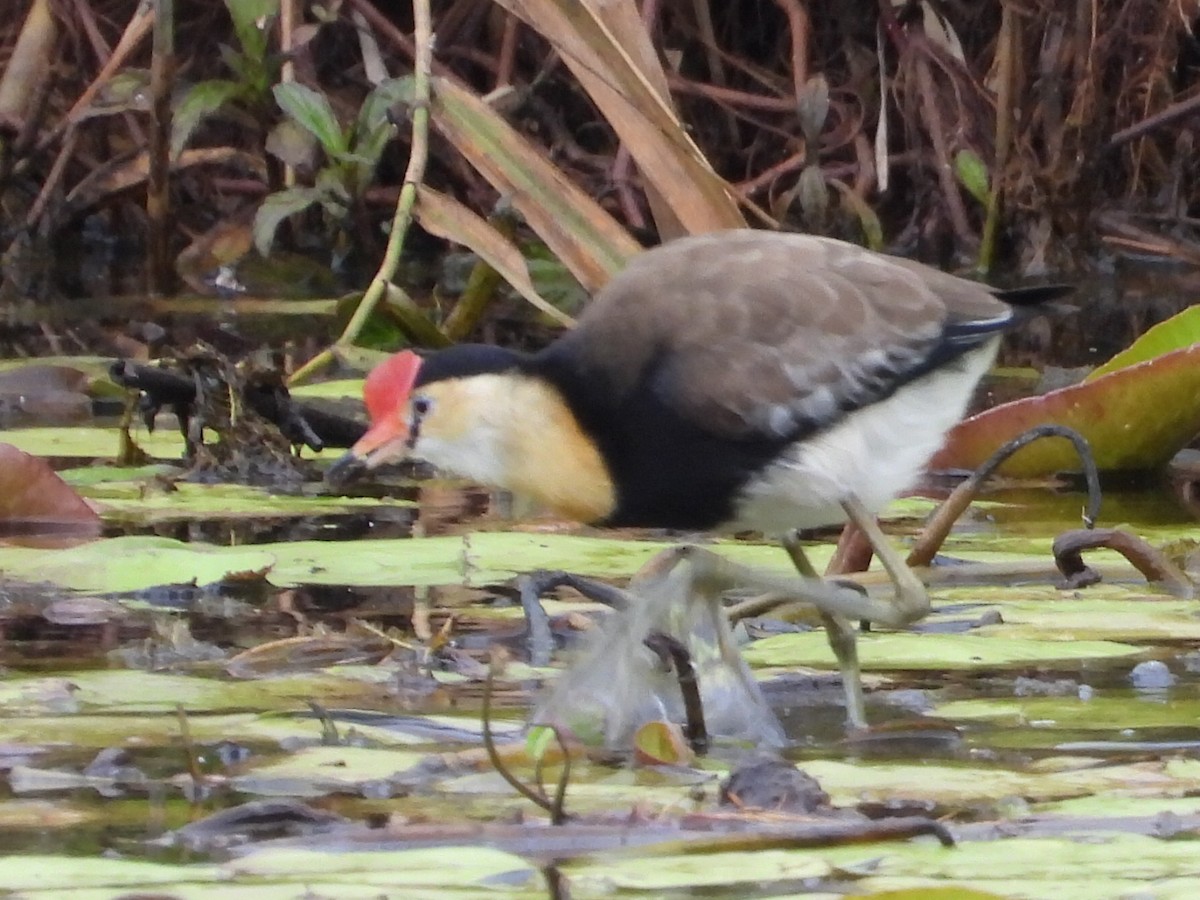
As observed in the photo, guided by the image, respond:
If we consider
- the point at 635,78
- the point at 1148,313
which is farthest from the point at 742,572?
the point at 1148,313

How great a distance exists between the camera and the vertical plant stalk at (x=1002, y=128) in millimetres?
8758

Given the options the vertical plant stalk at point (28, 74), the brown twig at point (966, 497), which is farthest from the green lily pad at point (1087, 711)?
the vertical plant stalk at point (28, 74)

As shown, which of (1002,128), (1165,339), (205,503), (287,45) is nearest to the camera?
(205,503)

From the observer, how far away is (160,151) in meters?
8.30

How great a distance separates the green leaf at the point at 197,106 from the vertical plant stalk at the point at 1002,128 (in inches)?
111

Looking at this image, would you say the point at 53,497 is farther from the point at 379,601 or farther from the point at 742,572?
the point at 742,572

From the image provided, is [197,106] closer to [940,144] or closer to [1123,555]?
[940,144]

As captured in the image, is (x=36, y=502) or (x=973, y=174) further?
(x=973, y=174)

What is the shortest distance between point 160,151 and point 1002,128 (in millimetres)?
3090

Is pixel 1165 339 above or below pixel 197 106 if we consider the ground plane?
above

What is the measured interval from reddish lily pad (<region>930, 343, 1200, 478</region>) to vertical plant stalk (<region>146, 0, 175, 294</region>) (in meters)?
3.74

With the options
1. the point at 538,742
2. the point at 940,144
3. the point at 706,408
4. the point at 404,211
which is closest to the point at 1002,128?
the point at 940,144

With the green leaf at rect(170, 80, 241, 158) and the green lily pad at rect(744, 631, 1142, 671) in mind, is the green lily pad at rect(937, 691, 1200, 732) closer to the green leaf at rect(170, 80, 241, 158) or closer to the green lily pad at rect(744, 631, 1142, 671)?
the green lily pad at rect(744, 631, 1142, 671)

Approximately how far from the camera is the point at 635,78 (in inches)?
221
